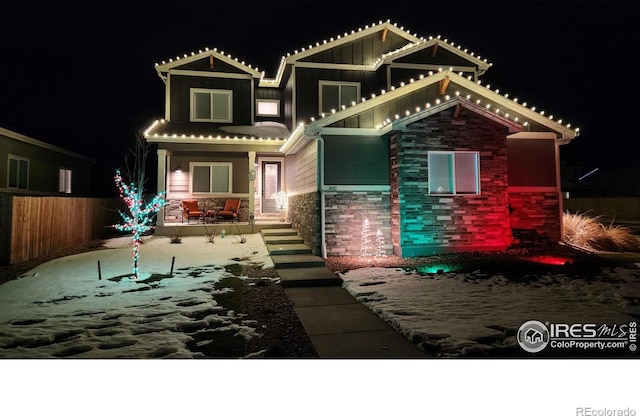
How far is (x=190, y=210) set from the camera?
14359mm

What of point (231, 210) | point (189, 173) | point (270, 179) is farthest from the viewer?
point (270, 179)

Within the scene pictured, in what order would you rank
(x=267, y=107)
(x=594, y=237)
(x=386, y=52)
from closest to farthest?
(x=594, y=237)
(x=386, y=52)
(x=267, y=107)

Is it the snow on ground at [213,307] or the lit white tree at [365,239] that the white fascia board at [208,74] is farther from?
the snow on ground at [213,307]

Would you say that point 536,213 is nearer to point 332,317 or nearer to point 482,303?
point 482,303

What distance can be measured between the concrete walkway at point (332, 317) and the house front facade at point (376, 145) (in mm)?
1676

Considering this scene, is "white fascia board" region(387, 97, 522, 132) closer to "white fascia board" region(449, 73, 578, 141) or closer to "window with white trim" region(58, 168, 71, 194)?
"white fascia board" region(449, 73, 578, 141)

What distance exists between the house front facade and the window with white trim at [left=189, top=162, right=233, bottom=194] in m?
0.04

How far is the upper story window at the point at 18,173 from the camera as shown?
15.3 metres

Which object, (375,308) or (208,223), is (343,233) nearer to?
(375,308)

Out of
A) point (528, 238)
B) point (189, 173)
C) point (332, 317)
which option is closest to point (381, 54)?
point (528, 238)

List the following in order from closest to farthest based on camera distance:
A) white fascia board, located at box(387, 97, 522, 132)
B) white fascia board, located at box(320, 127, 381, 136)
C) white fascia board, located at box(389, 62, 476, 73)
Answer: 1. white fascia board, located at box(387, 97, 522, 132)
2. white fascia board, located at box(320, 127, 381, 136)
3. white fascia board, located at box(389, 62, 476, 73)

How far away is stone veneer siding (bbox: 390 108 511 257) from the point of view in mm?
9875

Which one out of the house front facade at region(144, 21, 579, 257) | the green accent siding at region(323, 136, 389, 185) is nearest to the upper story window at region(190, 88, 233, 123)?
the house front facade at region(144, 21, 579, 257)

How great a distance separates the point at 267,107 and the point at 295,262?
9971 millimetres
